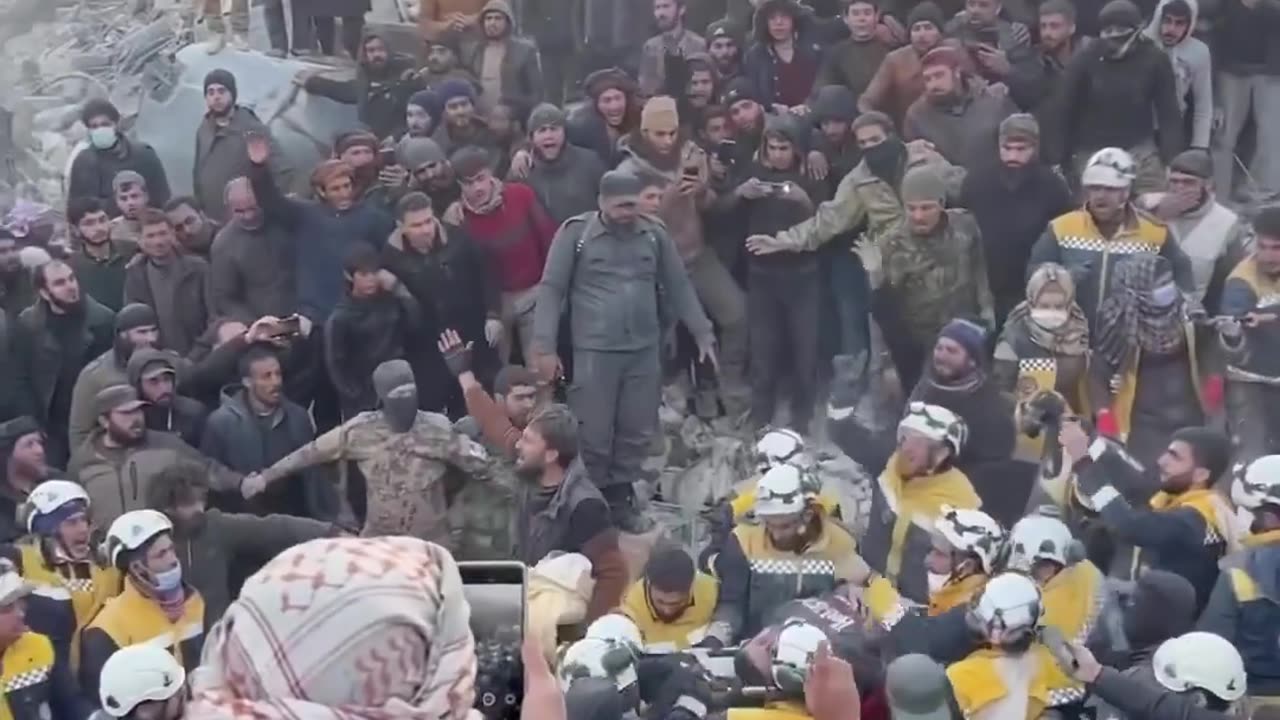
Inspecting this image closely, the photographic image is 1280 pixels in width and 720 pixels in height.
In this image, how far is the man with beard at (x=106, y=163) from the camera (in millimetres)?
10258

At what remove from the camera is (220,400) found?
8.42m

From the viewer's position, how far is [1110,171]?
843cm

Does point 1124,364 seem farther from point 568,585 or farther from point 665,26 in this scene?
point 665,26

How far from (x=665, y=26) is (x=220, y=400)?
3.95 meters

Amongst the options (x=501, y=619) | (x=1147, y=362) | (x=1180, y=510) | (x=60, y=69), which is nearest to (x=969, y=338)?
(x=1147, y=362)

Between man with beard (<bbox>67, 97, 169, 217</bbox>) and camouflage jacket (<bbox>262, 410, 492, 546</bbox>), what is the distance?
9.10ft

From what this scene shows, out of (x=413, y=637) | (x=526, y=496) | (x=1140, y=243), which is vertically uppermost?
(x=413, y=637)

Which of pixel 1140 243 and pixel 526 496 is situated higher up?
pixel 1140 243

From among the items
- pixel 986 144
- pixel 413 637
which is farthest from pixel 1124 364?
pixel 413 637

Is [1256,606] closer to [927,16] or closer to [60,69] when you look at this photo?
[927,16]

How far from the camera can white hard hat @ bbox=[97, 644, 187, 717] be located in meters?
5.75

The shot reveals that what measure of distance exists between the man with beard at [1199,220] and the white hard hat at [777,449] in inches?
84.3

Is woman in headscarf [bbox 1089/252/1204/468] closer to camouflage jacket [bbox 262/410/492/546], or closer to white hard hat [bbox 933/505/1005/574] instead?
white hard hat [bbox 933/505/1005/574]

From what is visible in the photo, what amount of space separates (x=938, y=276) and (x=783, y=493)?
2152 millimetres
